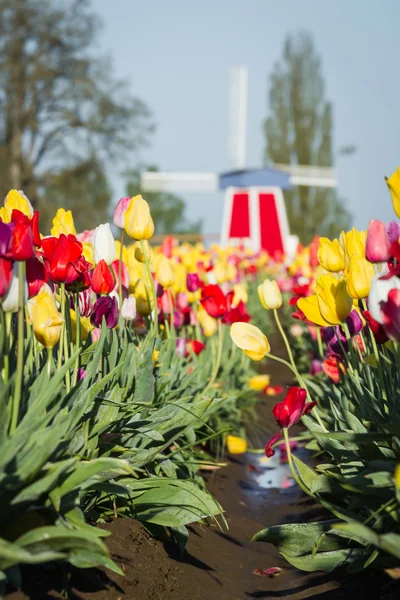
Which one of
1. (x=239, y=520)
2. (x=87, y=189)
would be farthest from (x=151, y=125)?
(x=239, y=520)

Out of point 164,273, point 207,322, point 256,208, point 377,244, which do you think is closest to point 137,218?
point 164,273

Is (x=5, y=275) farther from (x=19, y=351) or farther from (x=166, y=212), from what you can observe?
(x=166, y=212)

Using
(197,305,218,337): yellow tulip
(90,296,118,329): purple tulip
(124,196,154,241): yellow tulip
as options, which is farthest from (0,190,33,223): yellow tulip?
(197,305,218,337): yellow tulip

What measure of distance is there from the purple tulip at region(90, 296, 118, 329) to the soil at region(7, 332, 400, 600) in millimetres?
729

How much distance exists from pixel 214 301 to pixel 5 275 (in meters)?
2.17

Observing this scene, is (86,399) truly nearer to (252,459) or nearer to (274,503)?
(274,503)

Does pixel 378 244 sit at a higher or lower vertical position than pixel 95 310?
higher

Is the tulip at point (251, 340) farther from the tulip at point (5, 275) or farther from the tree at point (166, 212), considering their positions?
the tree at point (166, 212)

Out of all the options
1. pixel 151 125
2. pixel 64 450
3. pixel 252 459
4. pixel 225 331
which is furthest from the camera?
pixel 151 125

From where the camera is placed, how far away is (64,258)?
101 inches

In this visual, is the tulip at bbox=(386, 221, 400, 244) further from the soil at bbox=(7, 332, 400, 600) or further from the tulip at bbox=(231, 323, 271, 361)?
the soil at bbox=(7, 332, 400, 600)

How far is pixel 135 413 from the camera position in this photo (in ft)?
9.70

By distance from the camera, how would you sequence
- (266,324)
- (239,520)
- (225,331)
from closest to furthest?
(239,520)
(225,331)
(266,324)

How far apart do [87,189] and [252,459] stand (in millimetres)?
29187
